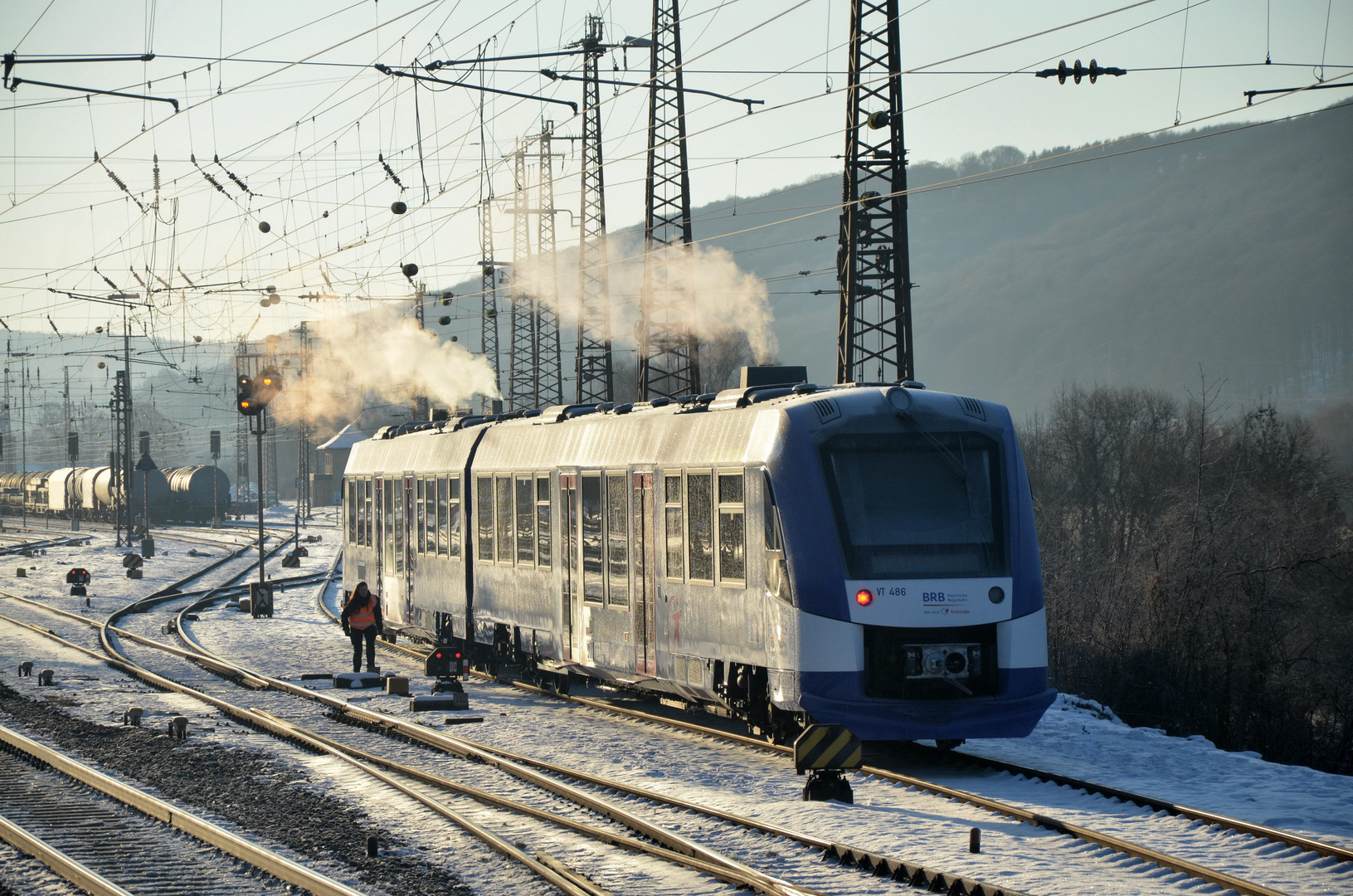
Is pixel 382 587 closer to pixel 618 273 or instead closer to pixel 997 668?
pixel 997 668

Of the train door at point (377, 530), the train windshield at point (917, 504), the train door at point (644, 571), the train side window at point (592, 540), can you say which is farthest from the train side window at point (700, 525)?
the train door at point (377, 530)

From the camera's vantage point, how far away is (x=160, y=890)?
833 cm

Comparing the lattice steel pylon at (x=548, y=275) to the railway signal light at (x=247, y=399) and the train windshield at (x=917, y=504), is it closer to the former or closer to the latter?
the railway signal light at (x=247, y=399)

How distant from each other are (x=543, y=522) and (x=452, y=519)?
137 inches

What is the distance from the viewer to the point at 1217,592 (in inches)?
1104

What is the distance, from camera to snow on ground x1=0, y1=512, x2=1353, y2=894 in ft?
27.0

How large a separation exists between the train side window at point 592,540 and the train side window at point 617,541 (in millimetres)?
206

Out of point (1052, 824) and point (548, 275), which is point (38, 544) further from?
point (1052, 824)

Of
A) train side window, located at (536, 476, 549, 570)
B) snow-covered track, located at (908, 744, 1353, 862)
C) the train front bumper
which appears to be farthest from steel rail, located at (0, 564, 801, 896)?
train side window, located at (536, 476, 549, 570)

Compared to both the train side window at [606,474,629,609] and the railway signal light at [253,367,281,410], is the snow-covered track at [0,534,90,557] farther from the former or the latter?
the train side window at [606,474,629,609]

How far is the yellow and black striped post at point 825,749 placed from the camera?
10375 mm

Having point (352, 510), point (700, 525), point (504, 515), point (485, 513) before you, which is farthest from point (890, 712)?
point (352, 510)

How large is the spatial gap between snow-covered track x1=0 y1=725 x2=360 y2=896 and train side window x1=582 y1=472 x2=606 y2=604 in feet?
16.9

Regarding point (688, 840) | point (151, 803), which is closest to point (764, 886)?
point (688, 840)
